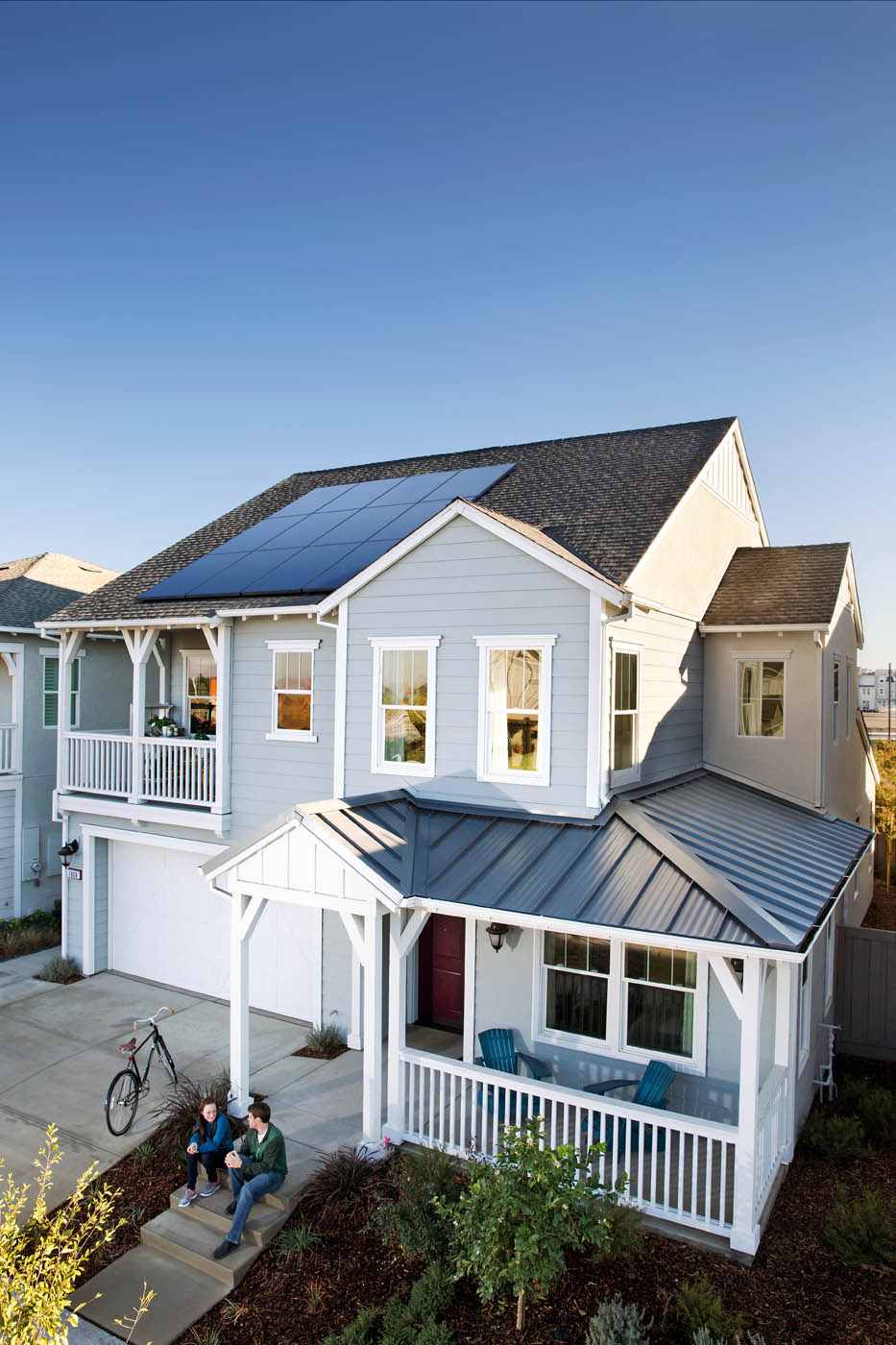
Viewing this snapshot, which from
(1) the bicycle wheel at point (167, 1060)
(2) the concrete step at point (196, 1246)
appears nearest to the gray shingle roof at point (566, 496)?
(1) the bicycle wheel at point (167, 1060)

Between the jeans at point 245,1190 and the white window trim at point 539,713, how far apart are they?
15.7ft

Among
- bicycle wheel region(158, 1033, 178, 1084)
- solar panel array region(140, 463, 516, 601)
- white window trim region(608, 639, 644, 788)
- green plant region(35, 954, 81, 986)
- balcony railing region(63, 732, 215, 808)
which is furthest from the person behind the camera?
green plant region(35, 954, 81, 986)

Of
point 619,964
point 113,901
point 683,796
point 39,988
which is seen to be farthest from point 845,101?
point 39,988

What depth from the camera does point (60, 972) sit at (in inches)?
552

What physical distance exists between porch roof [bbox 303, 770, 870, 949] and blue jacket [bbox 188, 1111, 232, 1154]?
2.93 m

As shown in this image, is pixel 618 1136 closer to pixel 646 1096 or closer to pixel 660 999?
pixel 646 1096

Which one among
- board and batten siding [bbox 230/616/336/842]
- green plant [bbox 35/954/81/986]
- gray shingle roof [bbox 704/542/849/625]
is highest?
gray shingle roof [bbox 704/542/849/625]

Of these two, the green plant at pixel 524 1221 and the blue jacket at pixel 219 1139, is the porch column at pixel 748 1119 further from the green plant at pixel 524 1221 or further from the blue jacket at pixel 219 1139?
the blue jacket at pixel 219 1139

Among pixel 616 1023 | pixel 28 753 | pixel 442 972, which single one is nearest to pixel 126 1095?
pixel 442 972

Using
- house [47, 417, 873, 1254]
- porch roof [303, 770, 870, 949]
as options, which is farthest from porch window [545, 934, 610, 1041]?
porch roof [303, 770, 870, 949]

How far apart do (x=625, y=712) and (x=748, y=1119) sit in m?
4.63

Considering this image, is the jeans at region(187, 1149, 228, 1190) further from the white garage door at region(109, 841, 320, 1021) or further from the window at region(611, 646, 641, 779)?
the window at region(611, 646, 641, 779)

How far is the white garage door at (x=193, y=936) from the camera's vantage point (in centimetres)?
1220

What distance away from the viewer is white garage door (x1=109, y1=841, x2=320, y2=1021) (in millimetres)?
12195
